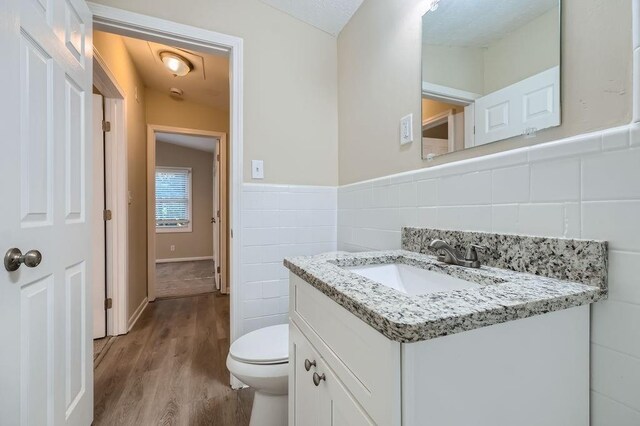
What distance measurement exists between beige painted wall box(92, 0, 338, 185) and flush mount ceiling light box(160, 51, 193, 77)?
103 centimetres

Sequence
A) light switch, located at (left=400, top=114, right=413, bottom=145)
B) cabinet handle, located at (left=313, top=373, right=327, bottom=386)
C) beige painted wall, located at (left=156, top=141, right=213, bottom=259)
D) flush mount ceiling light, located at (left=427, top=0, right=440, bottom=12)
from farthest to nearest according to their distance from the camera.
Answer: beige painted wall, located at (left=156, top=141, right=213, bottom=259) < light switch, located at (left=400, top=114, right=413, bottom=145) < flush mount ceiling light, located at (left=427, top=0, right=440, bottom=12) < cabinet handle, located at (left=313, top=373, right=327, bottom=386)

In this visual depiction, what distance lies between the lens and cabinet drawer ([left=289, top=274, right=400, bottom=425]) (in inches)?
16.8

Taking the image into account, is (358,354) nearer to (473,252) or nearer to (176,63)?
(473,252)

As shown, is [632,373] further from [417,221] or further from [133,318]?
[133,318]

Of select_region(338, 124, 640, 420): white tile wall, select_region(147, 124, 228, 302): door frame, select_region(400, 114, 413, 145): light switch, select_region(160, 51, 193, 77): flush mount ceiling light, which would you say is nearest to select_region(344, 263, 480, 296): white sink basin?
select_region(338, 124, 640, 420): white tile wall

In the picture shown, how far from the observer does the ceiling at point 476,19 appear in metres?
0.82

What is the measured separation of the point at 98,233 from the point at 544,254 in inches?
109

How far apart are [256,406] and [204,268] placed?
4.13m

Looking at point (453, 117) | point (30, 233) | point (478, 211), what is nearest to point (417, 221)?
point (478, 211)

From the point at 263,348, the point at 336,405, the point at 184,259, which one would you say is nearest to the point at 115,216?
the point at 263,348

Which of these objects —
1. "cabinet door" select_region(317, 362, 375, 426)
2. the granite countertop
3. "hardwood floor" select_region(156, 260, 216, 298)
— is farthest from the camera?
"hardwood floor" select_region(156, 260, 216, 298)

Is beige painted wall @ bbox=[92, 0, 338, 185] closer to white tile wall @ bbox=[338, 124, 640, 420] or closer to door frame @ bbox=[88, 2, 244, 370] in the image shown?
door frame @ bbox=[88, 2, 244, 370]

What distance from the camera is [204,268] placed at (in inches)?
194

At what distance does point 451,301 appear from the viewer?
0.49 metres
